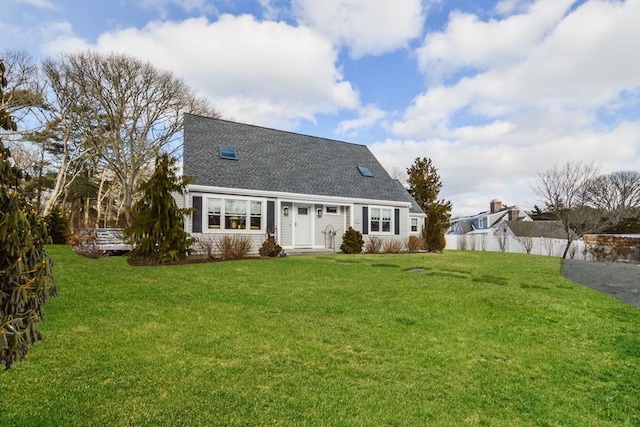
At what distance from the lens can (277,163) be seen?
17.7 m

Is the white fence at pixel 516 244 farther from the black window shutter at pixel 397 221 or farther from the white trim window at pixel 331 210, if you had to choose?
the white trim window at pixel 331 210

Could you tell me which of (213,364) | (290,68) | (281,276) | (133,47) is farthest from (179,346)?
(133,47)

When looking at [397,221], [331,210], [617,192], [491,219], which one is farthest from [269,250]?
[491,219]

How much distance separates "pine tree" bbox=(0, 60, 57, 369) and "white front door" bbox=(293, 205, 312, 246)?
48.5 ft

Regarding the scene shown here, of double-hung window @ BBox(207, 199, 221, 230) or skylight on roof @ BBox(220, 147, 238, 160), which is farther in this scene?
skylight on roof @ BBox(220, 147, 238, 160)

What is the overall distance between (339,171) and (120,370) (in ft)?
54.8

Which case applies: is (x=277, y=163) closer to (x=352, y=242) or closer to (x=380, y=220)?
(x=352, y=242)

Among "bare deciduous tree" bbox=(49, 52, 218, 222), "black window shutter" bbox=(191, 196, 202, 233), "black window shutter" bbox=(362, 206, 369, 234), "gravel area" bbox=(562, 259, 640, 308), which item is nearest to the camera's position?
"gravel area" bbox=(562, 259, 640, 308)

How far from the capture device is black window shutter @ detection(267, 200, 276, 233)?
15.7 meters

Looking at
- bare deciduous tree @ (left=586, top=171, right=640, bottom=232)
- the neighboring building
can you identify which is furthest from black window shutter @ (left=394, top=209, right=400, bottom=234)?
bare deciduous tree @ (left=586, top=171, right=640, bottom=232)

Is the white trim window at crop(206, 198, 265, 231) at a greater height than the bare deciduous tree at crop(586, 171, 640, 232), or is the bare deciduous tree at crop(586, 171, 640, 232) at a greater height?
the bare deciduous tree at crop(586, 171, 640, 232)

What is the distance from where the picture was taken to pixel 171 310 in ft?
18.7

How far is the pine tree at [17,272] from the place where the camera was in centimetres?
186

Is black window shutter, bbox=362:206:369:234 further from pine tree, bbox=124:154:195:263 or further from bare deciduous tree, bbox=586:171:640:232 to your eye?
bare deciduous tree, bbox=586:171:640:232
